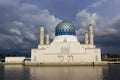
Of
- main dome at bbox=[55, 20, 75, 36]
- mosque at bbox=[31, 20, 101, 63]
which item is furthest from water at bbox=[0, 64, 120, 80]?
main dome at bbox=[55, 20, 75, 36]

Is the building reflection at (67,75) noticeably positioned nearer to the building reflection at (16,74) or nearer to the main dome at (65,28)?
the building reflection at (16,74)

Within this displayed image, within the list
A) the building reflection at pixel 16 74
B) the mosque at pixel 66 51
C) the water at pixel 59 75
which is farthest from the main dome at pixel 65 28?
the water at pixel 59 75

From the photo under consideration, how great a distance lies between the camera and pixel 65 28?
2301 inches

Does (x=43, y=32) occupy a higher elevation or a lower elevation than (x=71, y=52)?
higher

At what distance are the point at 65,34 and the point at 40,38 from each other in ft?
21.6

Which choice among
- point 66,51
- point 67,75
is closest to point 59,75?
point 67,75

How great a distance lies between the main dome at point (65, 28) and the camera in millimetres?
58531

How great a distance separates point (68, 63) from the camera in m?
51.7

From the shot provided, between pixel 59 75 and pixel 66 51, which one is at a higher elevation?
pixel 66 51

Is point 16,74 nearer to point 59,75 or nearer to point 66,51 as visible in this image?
point 59,75

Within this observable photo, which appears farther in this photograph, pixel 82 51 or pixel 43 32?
pixel 43 32

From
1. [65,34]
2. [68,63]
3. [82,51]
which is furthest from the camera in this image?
[65,34]

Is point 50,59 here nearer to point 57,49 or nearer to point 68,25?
point 57,49

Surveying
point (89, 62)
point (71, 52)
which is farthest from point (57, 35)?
point (89, 62)
